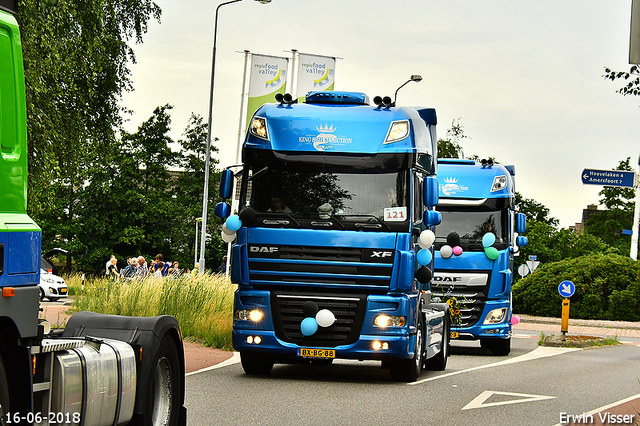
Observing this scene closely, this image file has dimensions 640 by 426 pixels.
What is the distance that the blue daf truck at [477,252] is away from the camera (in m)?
17.1

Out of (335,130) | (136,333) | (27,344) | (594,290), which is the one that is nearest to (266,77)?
(594,290)

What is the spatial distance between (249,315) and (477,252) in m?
6.51

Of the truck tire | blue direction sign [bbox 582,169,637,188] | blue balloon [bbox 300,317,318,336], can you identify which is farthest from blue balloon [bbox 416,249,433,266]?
blue direction sign [bbox 582,169,637,188]

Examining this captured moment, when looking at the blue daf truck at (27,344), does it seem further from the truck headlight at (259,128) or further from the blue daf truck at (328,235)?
the truck headlight at (259,128)

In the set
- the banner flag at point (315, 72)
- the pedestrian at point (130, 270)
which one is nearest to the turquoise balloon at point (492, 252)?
the pedestrian at point (130, 270)

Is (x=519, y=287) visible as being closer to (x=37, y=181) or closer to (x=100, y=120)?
(x=100, y=120)

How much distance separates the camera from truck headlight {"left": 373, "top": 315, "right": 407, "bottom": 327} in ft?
38.0

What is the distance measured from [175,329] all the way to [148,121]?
62.8 metres

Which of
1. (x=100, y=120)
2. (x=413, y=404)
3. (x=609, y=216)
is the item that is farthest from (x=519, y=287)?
(x=609, y=216)

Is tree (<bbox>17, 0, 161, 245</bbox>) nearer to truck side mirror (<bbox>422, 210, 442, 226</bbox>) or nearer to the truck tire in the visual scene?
truck side mirror (<bbox>422, 210, 442, 226</bbox>)

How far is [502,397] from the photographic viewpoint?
1105 cm

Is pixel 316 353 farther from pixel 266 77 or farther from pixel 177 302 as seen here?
pixel 266 77

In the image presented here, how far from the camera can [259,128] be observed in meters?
12.2

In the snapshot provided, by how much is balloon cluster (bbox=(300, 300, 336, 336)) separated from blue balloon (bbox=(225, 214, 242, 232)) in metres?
1.30
